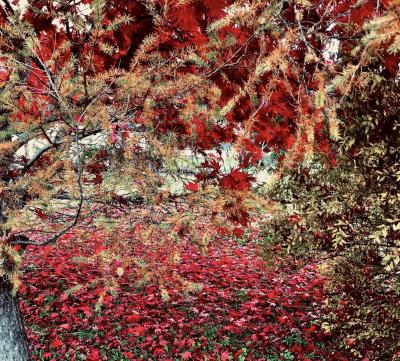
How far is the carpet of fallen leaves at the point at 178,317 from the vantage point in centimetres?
548

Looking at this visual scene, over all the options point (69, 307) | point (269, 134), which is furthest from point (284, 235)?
point (69, 307)

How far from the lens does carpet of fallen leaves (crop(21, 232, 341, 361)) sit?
5.48 metres

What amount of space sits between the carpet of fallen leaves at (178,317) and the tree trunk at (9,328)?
0.75m

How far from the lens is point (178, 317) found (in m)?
6.37

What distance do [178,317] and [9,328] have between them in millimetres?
2835

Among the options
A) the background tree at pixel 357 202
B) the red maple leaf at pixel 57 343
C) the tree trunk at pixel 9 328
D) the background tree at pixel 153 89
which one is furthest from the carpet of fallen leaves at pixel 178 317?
the background tree at pixel 153 89

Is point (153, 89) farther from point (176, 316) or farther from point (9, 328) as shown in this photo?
point (176, 316)

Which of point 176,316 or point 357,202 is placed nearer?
point 357,202

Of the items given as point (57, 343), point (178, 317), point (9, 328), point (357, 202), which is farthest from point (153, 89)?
point (178, 317)

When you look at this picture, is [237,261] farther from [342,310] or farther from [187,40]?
[187,40]

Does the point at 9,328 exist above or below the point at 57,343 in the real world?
below

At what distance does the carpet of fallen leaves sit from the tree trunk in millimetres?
753

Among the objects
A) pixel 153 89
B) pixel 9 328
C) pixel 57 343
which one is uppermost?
pixel 153 89

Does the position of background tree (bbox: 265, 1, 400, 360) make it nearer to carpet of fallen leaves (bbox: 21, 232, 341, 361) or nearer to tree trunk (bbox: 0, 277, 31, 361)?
carpet of fallen leaves (bbox: 21, 232, 341, 361)
